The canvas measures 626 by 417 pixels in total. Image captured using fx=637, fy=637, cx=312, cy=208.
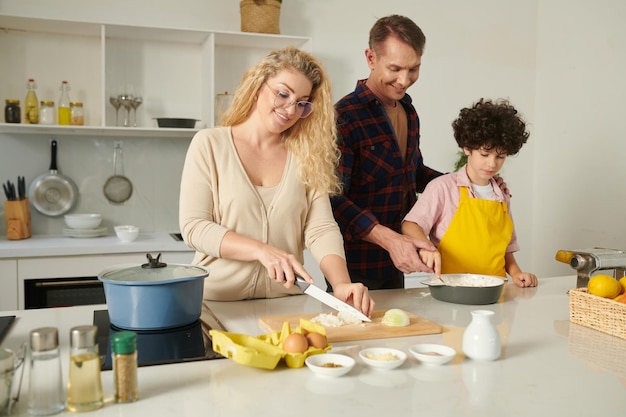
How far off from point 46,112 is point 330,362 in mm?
2776

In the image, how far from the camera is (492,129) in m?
2.27

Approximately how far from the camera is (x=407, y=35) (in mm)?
2234

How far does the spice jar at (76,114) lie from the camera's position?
138 inches

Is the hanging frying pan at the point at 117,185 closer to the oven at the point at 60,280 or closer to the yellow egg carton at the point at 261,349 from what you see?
the oven at the point at 60,280

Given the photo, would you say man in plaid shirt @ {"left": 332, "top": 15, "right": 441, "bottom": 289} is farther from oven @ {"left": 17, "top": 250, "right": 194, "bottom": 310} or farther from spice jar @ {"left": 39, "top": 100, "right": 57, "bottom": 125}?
spice jar @ {"left": 39, "top": 100, "right": 57, "bottom": 125}

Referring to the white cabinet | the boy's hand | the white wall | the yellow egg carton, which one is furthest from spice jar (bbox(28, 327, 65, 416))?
the white wall

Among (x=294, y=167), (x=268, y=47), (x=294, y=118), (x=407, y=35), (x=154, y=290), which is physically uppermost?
(x=268, y=47)

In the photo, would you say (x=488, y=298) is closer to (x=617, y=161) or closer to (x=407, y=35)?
(x=407, y=35)

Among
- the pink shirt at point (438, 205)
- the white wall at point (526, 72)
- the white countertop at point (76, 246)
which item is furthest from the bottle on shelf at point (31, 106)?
the pink shirt at point (438, 205)

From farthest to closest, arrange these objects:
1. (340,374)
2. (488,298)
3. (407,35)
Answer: (407,35) → (488,298) → (340,374)

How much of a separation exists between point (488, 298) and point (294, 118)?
0.78 metres

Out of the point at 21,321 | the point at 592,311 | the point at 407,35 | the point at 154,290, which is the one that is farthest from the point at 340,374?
the point at 407,35

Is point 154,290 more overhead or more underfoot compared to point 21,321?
more overhead

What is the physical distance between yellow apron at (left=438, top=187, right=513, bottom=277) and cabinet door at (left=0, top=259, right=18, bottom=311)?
2.10m
